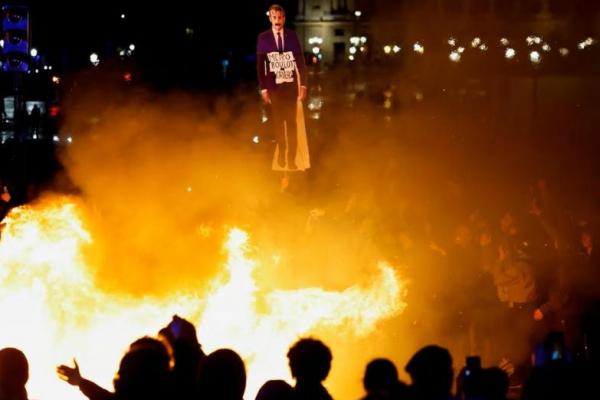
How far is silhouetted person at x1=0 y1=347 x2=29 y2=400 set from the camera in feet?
14.9

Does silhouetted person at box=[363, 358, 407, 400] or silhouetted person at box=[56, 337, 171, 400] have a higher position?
silhouetted person at box=[56, 337, 171, 400]

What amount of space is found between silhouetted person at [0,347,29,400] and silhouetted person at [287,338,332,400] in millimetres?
1403

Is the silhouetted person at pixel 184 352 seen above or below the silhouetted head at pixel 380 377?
below

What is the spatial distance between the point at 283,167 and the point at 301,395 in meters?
5.75

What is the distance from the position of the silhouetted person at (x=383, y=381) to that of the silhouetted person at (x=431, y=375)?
8 cm

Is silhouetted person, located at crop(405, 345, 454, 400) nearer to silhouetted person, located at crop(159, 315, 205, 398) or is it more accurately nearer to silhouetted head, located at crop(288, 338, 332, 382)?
silhouetted head, located at crop(288, 338, 332, 382)

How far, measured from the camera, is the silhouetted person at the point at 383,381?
430 centimetres

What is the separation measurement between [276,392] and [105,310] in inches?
179

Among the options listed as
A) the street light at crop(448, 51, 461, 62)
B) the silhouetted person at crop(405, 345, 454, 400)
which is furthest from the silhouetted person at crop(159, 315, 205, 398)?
the street light at crop(448, 51, 461, 62)

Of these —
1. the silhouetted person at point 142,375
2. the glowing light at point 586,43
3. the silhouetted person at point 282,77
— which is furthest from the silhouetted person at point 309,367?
the glowing light at point 586,43

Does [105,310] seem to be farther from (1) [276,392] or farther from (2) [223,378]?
(2) [223,378]

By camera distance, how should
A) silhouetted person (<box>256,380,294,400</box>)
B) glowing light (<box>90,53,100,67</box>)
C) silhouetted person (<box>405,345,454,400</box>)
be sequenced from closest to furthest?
1. silhouetted person (<box>405,345,454,400</box>)
2. silhouetted person (<box>256,380,294,400</box>)
3. glowing light (<box>90,53,100,67</box>)

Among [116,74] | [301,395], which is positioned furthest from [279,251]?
[116,74]

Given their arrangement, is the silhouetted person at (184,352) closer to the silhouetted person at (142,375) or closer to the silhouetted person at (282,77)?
the silhouetted person at (142,375)
